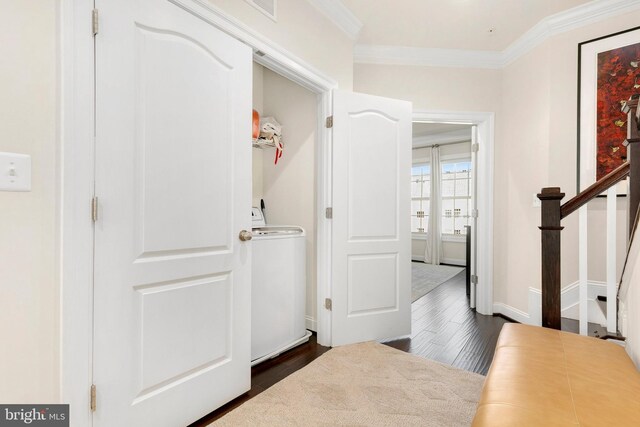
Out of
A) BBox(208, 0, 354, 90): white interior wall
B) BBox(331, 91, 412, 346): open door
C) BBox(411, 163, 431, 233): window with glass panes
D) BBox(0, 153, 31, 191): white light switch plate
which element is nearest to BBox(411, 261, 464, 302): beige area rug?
BBox(411, 163, 431, 233): window with glass panes

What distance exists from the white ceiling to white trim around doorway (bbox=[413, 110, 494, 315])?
68cm

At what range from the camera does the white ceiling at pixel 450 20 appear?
2.52 m

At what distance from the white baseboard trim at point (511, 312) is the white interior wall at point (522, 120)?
0.05 m

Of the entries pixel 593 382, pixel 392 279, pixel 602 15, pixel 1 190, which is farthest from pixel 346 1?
pixel 593 382

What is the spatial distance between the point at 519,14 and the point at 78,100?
3266 mm

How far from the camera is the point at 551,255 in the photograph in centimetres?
159

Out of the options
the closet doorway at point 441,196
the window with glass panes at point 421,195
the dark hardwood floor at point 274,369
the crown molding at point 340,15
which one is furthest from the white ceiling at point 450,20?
the window with glass panes at point 421,195

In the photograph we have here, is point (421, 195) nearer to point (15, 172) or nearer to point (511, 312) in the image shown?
point (511, 312)

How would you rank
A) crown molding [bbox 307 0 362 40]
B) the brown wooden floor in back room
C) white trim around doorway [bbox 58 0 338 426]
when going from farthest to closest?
crown molding [bbox 307 0 362 40]
the brown wooden floor in back room
white trim around doorway [bbox 58 0 338 426]

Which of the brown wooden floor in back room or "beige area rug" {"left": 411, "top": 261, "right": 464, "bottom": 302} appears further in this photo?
"beige area rug" {"left": 411, "top": 261, "right": 464, "bottom": 302}

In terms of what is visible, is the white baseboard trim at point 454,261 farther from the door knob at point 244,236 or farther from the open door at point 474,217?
the door knob at point 244,236

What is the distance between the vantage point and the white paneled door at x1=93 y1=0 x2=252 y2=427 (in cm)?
125

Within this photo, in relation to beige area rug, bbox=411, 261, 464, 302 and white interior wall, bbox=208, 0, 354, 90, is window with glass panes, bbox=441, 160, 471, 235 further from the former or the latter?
white interior wall, bbox=208, 0, 354, 90

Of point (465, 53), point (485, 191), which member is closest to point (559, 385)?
point (485, 191)
